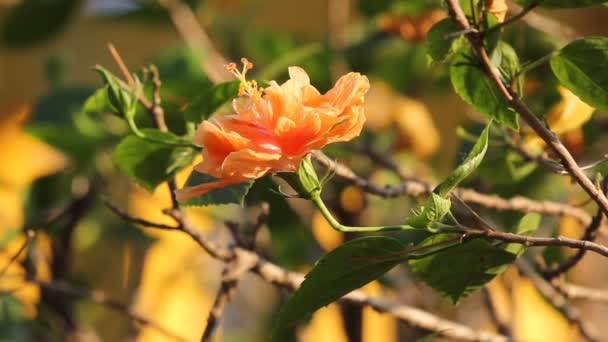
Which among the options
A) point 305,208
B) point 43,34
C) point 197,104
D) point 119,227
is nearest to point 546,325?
point 305,208

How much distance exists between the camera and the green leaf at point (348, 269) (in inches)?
25.9

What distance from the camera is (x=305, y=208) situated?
5.66ft

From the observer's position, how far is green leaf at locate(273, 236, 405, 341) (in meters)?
0.66

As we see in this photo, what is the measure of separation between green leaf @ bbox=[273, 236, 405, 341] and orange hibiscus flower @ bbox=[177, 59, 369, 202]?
0.07 metres

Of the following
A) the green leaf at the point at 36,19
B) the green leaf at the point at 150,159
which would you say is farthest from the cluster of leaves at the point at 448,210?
the green leaf at the point at 36,19

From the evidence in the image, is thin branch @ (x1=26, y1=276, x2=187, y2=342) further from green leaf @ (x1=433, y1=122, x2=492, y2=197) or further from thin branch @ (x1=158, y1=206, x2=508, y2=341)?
green leaf @ (x1=433, y1=122, x2=492, y2=197)

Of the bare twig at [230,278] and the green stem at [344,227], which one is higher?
the green stem at [344,227]

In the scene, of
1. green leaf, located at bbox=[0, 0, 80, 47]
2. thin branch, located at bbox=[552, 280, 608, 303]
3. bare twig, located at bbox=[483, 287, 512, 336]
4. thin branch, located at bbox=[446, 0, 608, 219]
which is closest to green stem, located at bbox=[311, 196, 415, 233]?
thin branch, located at bbox=[446, 0, 608, 219]

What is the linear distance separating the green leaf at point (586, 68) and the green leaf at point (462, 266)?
13 centimetres

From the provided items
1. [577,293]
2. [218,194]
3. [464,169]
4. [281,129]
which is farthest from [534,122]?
[577,293]

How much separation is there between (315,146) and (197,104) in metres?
0.23

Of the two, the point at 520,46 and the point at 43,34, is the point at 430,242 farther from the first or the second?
the point at 43,34

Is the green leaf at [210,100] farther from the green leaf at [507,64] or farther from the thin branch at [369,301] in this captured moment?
the green leaf at [507,64]

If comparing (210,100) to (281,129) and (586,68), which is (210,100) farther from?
(586,68)
